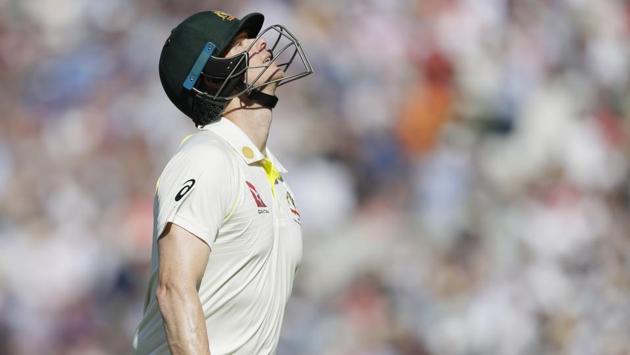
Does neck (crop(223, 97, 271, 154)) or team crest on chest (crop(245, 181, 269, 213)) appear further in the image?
neck (crop(223, 97, 271, 154))

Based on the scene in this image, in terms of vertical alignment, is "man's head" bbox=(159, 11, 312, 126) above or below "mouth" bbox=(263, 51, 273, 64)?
below

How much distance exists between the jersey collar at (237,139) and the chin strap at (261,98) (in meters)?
0.13

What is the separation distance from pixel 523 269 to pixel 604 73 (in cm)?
249

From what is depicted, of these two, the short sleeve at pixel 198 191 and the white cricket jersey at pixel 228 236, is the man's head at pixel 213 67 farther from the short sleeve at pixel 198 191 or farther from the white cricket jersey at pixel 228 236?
the short sleeve at pixel 198 191

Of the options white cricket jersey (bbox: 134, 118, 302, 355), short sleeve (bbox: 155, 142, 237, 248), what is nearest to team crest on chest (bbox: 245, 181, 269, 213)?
white cricket jersey (bbox: 134, 118, 302, 355)

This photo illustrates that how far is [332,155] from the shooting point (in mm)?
7641

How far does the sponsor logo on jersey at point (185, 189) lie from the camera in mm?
3195

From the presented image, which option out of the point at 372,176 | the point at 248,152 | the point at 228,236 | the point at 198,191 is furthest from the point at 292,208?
the point at 372,176

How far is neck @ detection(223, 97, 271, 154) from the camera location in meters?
3.75

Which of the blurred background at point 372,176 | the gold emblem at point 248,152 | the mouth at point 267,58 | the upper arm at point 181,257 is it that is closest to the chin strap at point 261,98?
the mouth at point 267,58

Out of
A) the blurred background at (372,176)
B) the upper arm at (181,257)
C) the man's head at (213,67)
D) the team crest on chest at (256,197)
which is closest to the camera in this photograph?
the upper arm at (181,257)

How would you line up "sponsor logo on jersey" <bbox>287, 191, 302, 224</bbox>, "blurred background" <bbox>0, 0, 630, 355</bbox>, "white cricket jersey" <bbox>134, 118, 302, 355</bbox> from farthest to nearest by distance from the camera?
"blurred background" <bbox>0, 0, 630, 355</bbox>, "sponsor logo on jersey" <bbox>287, 191, 302, 224</bbox>, "white cricket jersey" <bbox>134, 118, 302, 355</bbox>

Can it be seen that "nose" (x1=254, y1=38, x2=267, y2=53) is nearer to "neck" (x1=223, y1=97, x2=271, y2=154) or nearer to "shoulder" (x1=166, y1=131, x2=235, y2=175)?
"neck" (x1=223, y1=97, x2=271, y2=154)

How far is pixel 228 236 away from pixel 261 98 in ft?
2.19
